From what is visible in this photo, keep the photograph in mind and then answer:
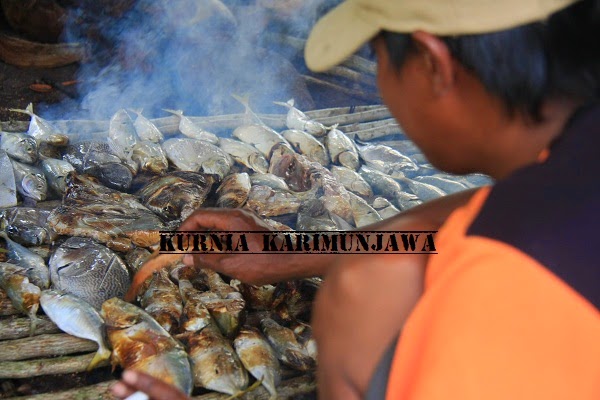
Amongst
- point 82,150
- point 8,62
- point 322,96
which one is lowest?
point 322,96

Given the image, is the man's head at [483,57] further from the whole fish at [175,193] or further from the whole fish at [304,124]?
the whole fish at [304,124]

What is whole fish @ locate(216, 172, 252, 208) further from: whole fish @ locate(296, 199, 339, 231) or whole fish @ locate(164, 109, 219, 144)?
whole fish @ locate(164, 109, 219, 144)

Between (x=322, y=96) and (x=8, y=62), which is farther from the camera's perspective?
(x=322, y=96)

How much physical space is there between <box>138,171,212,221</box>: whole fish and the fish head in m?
0.67

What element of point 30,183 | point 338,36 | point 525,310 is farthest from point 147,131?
point 525,310

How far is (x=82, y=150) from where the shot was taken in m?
4.42

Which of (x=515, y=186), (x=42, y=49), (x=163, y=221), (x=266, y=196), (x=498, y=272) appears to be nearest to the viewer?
(x=498, y=272)

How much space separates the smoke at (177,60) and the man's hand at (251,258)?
14.0 feet

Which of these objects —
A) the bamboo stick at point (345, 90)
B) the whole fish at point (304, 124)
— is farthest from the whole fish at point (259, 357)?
the bamboo stick at point (345, 90)

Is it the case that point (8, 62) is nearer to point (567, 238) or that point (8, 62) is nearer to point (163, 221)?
point (163, 221)

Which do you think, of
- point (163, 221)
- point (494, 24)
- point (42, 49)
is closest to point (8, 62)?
point (42, 49)

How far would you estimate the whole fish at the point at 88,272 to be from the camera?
10.1 feet

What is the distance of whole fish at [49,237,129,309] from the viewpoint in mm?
3068

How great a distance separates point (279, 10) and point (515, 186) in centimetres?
745
